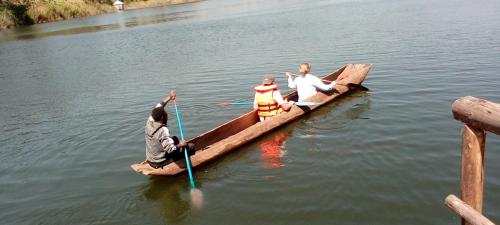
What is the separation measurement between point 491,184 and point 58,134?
33.3 feet

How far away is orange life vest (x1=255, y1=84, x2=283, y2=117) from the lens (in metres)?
10.6

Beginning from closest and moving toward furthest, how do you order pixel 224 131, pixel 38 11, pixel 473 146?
1. pixel 473 146
2. pixel 224 131
3. pixel 38 11

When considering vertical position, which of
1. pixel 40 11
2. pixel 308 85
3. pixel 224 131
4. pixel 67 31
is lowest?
pixel 224 131

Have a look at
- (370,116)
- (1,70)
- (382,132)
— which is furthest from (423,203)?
(1,70)

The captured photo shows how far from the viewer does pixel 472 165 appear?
427 centimetres

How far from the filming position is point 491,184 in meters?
7.10

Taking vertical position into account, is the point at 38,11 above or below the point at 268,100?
above

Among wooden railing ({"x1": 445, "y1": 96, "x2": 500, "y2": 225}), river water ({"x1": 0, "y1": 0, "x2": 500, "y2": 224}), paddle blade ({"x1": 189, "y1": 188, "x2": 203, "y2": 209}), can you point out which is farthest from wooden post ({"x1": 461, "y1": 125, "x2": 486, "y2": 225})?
paddle blade ({"x1": 189, "y1": 188, "x2": 203, "y2": 209})

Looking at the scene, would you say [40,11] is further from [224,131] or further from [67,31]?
[224,131]

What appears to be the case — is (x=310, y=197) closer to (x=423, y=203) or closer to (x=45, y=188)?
(x=423, y=203)

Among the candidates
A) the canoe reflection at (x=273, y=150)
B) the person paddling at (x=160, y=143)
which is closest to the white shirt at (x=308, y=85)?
the canoe reflection at (x=273, y=150)

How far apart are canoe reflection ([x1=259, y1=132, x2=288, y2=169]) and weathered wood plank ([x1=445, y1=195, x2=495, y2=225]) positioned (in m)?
4.52

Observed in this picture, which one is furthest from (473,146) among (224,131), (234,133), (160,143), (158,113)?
(234,133)

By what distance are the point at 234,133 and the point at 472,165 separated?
6.54m
